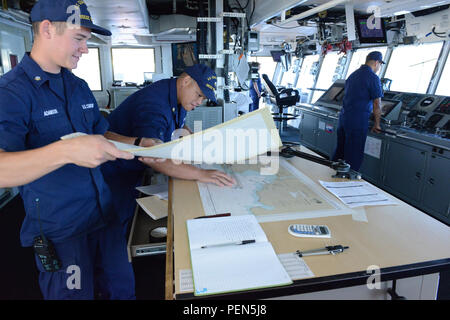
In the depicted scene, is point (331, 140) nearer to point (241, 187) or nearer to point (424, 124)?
point (424, 124)

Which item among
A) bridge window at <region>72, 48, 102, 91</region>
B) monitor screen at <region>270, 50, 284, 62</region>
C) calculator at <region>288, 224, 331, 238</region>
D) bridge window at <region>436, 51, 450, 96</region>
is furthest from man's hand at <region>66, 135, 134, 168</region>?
monitor screen at <region>270, 50, 284, 62</region>

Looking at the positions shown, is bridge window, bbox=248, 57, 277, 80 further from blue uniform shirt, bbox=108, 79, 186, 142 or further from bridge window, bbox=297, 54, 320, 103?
blue uniform shirt, bbox=108, 79, 186, 142

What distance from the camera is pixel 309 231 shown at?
1114 mm

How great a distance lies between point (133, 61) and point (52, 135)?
854 cm

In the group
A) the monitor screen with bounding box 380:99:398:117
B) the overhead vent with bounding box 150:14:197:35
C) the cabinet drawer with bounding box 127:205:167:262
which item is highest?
the overhead vent with bounding box 150:14:197:35

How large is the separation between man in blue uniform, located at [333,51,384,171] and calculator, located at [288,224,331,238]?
125 inches

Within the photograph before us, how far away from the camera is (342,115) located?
4207 millimetres

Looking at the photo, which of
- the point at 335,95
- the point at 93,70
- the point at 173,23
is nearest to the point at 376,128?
the point at 335,95

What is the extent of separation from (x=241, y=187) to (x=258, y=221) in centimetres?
38

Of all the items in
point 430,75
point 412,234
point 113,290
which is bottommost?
point 113,290

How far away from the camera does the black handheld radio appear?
126cm

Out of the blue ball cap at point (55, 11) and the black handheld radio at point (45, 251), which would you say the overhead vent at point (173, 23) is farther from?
the black handheld radio at point (45, 251)

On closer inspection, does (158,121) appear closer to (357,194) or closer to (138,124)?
(138,124)
